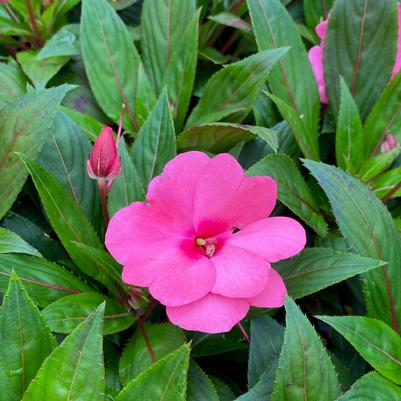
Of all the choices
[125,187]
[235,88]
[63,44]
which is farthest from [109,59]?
[125,187]

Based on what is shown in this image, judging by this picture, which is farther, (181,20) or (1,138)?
(181,20)

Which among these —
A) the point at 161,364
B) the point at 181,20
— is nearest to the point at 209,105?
the point at 181,20

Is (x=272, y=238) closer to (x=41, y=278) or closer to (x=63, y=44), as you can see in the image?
(x=41, y=278)

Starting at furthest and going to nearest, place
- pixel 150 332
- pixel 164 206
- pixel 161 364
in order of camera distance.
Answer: pixel 150 332, pixel 164 206, pixel 161 364

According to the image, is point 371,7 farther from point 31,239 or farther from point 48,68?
point 31,239

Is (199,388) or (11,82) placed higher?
(11,82)
